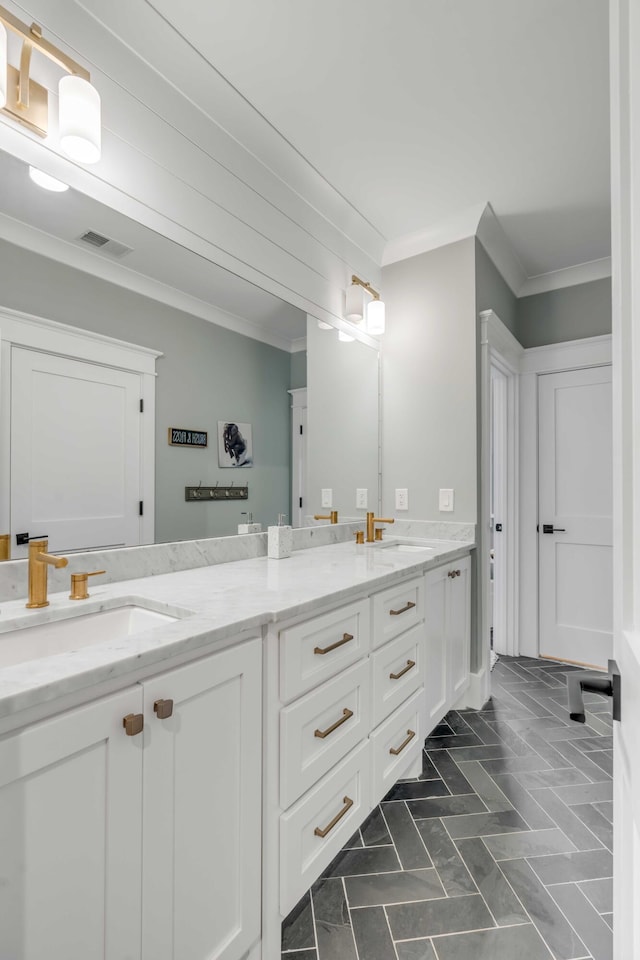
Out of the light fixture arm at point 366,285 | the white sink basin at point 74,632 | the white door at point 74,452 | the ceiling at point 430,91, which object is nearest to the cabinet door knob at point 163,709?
the white sink basin at point 74,632

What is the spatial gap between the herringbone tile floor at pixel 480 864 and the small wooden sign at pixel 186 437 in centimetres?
149

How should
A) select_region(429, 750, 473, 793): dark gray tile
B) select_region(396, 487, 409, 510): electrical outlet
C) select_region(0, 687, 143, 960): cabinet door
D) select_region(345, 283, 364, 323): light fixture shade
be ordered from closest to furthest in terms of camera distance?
1. select_region(0, 687, 143, 960): cabinet door
2. select_region(429, 750, 473, 793): dark gray tile
3. select_region(345, 283, 364, 323): light fixture shade
4. select_region(396, 487, 409, 510): electrical outlet

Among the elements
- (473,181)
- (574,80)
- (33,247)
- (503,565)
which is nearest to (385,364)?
(473,181)

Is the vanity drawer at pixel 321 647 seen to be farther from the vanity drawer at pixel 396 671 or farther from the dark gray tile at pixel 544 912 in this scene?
the dark gray tile at pixel 544 912

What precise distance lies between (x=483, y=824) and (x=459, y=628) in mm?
860

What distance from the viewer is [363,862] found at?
1543 millimetres

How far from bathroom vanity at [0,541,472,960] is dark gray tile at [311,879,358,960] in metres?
0.17

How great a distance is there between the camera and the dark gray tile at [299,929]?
4.14ft

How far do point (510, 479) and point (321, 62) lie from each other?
2.61 metres

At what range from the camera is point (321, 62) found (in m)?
1.58

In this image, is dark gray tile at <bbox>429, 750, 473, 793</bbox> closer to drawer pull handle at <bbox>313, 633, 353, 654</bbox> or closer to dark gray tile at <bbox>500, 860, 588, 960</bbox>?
dark gray tile at <bbox>500, 860, 588, 960</bbox>

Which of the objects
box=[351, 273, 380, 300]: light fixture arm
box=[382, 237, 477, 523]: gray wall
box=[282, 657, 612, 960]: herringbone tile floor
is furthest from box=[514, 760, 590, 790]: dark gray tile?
box=[351, 273, 380, 300]: light fixture arm

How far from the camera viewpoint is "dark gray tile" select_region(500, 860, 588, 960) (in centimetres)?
125

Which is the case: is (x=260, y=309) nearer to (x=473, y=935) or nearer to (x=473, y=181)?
(x=473, y=181)
